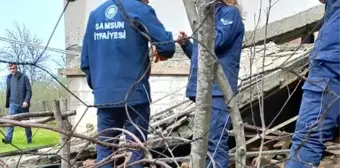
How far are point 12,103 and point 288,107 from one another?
22.7 feet

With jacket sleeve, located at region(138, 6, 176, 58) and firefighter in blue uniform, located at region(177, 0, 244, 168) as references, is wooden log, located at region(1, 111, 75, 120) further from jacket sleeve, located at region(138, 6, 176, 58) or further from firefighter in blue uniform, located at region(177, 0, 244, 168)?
firefighter in blue uniform, located at region(177, 0, 244, 168)

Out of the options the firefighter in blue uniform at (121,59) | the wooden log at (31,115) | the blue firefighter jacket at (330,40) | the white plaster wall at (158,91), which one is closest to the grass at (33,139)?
the white plaster wall at (158,91)

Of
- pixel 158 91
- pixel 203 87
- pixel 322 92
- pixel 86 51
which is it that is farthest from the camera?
pixel 158 91

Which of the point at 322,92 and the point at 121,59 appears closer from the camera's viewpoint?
the point at 322,92

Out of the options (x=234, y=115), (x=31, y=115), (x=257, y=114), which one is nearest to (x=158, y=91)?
(x=257, y=114)

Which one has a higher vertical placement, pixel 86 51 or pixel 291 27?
pixel 291 27

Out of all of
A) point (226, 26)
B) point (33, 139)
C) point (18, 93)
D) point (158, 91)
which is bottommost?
point (33, 139)

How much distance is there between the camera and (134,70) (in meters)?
4.22

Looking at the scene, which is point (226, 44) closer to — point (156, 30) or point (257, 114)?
point (156, 30)

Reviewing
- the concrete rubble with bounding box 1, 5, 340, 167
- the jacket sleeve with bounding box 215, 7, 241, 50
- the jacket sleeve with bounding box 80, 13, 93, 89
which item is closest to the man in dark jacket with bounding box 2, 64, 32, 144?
the concrete rubble with bounding box 1, 5, 340, 167

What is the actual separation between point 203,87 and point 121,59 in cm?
222

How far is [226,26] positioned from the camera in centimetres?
417

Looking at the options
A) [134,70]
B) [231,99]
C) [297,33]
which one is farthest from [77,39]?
[231,99]

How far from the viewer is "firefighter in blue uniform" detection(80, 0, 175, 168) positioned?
163 inches
